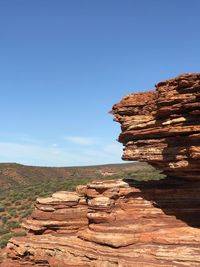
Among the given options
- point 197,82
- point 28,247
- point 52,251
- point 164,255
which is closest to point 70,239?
point 52,251

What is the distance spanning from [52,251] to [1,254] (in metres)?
16.9

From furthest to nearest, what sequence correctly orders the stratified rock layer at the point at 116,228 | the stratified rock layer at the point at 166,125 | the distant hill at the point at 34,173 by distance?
the distant hill at the point at 34,173
the stratified rock layer at the point at 116,228
the stratified rock layer at the point at 166,125

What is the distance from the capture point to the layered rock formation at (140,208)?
2047 cm

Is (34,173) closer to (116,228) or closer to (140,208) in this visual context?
(140,208)

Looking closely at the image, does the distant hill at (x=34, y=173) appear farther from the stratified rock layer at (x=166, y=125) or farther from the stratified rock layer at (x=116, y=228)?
the stratified rock layer at (x=166, y=125)

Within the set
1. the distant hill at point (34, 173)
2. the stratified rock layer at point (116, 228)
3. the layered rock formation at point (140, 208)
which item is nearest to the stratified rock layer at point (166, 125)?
the layered rock formation at point (140, 208)

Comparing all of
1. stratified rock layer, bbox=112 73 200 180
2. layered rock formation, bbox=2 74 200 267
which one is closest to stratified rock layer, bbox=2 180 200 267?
layered rock formation, bbox=2 74 200 267

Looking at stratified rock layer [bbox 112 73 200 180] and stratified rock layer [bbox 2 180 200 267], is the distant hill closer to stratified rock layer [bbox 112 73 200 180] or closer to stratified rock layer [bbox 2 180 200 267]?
stratified rock layer [bbox 2 180 200 267]

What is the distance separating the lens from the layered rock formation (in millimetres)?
20469

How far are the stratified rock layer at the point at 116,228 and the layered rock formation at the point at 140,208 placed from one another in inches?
2.1

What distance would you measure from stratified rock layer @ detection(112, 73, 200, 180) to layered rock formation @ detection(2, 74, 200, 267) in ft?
0.18

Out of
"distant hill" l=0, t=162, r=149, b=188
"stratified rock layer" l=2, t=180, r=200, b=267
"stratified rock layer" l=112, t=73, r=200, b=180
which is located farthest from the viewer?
"distant hill" l=0, t=162, r=149, b=188

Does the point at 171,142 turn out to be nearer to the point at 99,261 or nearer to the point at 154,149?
the point at 154,149

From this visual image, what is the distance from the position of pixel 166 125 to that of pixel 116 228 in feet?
22.6
